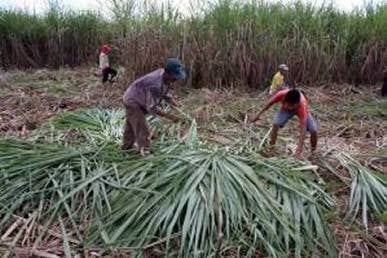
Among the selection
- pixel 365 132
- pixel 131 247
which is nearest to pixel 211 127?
pixel 365 132

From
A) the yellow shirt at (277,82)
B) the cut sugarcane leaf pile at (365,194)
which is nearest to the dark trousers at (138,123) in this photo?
the cut sugarcane leaf pile at (365,194)

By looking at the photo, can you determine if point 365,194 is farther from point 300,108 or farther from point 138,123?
point 138,123

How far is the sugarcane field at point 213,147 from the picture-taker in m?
4.19

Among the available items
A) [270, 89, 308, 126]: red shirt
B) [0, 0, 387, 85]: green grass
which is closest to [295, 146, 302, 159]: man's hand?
[270, 89, 308, 126]: red shirt

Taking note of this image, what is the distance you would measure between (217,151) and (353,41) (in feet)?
19.3

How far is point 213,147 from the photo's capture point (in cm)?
541

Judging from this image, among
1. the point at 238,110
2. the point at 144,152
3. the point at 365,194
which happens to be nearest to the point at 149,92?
the point at 144,152

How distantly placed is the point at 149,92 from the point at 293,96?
1.19 meters

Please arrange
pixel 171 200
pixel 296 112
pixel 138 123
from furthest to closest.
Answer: pixel 296 112
pixel 138 123
pixel 171 200

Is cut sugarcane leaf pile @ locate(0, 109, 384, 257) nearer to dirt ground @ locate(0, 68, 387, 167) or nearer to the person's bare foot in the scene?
the person's bare foot

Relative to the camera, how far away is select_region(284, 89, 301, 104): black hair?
17.8 feet

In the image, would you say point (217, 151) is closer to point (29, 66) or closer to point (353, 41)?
point (353, 41)

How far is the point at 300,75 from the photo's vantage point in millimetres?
9773

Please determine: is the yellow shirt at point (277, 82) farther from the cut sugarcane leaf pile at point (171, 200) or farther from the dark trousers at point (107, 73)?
the cut sugarcane leaf pile at point (171, 200)
